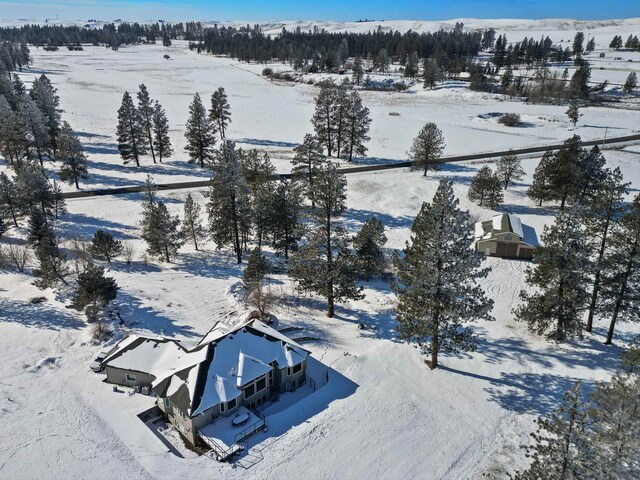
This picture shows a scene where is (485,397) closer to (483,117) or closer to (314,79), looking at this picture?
(483,117)

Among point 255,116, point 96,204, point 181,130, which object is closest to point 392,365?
point 96,204

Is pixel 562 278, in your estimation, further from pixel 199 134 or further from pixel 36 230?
pixel 199 134

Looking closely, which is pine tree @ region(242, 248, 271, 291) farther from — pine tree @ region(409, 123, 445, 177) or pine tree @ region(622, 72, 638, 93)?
pine tree @ region(622, 72, 638, 93)

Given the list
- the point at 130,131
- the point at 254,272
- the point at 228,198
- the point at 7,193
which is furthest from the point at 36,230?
the point at 130,131

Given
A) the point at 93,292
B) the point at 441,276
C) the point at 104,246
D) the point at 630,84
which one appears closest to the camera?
the point at 441,276

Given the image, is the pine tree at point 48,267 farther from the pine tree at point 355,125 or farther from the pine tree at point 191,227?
the pine tree at point 355,125

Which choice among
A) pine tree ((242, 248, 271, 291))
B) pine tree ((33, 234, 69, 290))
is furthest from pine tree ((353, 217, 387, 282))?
pine tree ((33, 234, 69, 290))
